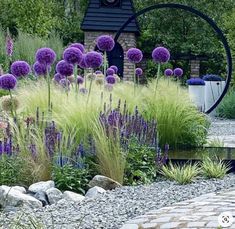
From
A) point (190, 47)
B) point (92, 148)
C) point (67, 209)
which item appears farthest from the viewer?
point (190, 47)

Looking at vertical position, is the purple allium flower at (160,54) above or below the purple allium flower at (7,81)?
above

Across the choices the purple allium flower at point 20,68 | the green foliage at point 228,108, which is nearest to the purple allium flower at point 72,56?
the purple allium flower at point 20,68

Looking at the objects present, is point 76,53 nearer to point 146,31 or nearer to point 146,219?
point 146,219

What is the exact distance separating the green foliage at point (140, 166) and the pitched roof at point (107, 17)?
505 inches

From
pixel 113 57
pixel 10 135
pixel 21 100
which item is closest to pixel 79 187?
pixel 10 135

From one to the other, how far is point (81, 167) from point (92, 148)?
0.30 metres

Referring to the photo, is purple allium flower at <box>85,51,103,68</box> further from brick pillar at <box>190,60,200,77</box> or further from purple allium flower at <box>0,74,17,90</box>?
brick pillar at <box>190,60,200,77</box>

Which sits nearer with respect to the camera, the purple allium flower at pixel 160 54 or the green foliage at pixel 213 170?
the green foliage at pixel 213 170

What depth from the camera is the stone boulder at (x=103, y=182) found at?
5645 mm

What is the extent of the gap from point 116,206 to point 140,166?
154cm

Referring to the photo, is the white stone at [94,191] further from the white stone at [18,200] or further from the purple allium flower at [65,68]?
the purple allium flower at [65,68]

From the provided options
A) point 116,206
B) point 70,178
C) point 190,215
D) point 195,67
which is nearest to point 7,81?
point 70,178

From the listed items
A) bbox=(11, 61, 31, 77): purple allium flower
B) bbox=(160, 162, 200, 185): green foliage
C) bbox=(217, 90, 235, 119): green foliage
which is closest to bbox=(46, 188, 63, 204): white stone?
bbox=(160, 162, 200, 185): green foliage

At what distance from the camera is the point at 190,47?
20531 millimetres
